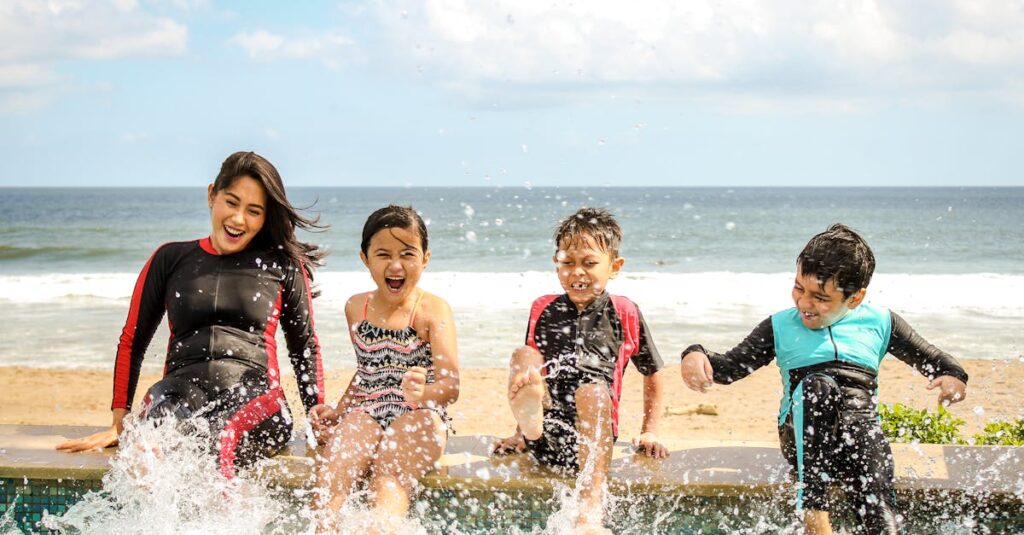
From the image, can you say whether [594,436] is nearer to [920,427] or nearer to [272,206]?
[272,206]

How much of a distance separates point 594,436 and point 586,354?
0.38 m

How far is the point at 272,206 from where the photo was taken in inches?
173

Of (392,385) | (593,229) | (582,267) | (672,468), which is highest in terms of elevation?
(593,229)

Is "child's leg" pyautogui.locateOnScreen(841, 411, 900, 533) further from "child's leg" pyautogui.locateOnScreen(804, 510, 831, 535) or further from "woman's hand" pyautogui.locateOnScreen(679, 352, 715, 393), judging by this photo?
"woman's hand" pyautogui.locateOnScreen(679, 352, 715, 393)

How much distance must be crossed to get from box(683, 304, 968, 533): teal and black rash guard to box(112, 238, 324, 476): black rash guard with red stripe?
1.79 metres

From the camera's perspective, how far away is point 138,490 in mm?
3781

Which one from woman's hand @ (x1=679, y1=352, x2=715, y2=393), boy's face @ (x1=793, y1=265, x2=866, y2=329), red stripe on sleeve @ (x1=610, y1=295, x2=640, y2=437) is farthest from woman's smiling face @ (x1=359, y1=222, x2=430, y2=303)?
boy's face @ (x1=793, y1=265, x2=866, y2=329)

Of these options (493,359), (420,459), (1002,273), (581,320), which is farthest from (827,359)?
(1002,273)

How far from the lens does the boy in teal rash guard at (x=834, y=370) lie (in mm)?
3498

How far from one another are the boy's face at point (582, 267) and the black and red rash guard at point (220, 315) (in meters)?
1.19

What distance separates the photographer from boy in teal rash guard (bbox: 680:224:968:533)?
3.50 meters

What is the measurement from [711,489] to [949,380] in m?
0.99

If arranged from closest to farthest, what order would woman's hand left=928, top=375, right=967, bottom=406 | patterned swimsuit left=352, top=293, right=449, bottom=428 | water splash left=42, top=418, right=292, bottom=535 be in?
woman's hand left=928, top=375, right=967, bottom=406 < water splash left=42, top=418, right=292, bottom=535 < patterned swimsuit left=352, top=293, right=449, bottom=428

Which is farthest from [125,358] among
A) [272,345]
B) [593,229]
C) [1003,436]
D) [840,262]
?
[1003,436]
